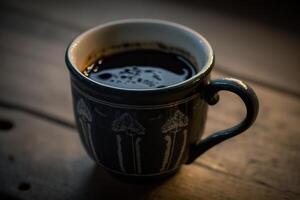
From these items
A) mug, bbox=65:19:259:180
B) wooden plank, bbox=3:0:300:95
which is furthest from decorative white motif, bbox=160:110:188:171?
wooden plank, bbox=3:0:300:95

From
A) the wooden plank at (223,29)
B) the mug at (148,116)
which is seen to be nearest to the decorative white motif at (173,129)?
the mug at (148,116)

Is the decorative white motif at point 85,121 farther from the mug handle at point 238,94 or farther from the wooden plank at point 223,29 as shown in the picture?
the wooden plank at point 223,29

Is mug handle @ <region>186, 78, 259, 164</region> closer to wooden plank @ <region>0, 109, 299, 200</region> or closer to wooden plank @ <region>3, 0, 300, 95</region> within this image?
wooden plank @ <region>0, 109, 299, 200</region>

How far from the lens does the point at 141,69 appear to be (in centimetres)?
58

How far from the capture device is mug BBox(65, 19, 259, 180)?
49 cm

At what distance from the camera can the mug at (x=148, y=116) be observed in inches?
19.2

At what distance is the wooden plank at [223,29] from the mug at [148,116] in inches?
7.9

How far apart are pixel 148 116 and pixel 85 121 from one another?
3.0 inches

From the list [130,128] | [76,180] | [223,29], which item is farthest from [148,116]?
[223,29]

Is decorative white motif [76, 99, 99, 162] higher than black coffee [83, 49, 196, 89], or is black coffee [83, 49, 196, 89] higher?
black coffee [83, 49, 196, 89]

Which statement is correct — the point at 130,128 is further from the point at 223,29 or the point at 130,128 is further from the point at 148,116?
the point at 223,29

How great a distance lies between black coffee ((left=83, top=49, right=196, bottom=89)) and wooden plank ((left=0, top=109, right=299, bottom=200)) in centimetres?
11

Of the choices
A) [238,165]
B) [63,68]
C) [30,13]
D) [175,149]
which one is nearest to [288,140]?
[238,165]

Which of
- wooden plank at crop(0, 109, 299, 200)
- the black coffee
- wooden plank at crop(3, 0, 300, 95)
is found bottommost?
wooden plank at crop(0, 109, 299, 200)
